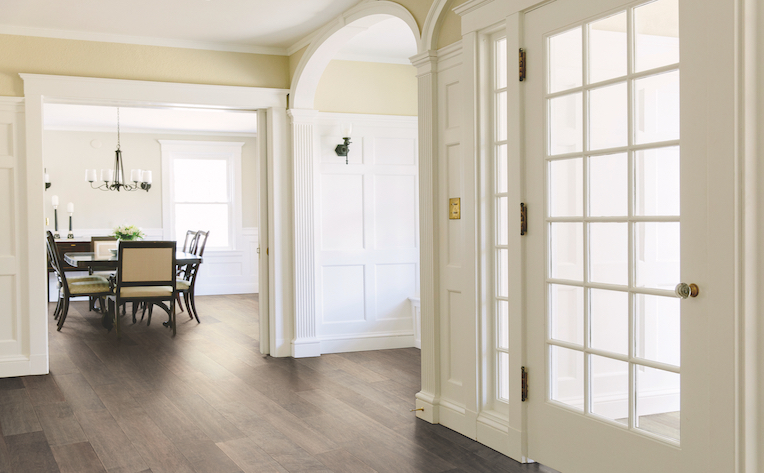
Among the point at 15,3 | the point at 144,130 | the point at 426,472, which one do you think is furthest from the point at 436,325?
the point at 144,130

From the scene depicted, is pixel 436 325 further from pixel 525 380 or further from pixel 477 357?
pixel 525 380

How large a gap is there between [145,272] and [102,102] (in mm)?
1968

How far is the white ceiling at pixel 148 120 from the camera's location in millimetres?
7770

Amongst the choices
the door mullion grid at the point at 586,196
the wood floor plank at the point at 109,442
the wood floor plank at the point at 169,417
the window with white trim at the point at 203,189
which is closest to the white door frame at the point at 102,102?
the wood floor plank at the point at 169,417

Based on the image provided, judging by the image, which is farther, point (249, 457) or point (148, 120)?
point (148, 120)

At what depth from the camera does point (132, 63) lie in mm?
4855

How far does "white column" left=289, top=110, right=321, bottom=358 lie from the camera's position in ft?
16.9

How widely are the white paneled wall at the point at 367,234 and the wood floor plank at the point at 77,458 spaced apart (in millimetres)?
2466

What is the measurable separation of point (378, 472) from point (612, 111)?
178cm

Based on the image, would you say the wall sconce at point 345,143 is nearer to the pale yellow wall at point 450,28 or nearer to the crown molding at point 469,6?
the pale yellow wall at point 450,28

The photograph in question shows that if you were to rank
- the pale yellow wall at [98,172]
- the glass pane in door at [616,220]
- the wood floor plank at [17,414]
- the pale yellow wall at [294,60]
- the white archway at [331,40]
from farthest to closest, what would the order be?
the pale yellow wall at [98,172]
the pale yellow wall at [294,60]
the white archway at [331,40]
the wood floor plank at [17,414]
the glass pane in door at [616,220]

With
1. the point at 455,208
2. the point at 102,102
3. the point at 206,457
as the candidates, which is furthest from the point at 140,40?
the point at 206,457

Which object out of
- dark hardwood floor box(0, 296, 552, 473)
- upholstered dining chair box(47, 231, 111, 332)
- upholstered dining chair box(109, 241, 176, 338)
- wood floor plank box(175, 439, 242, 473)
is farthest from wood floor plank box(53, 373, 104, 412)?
upholstered dining chair box(47, 231, 111, 332)

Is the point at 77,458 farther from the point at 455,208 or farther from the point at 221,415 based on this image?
the point at 455,208
